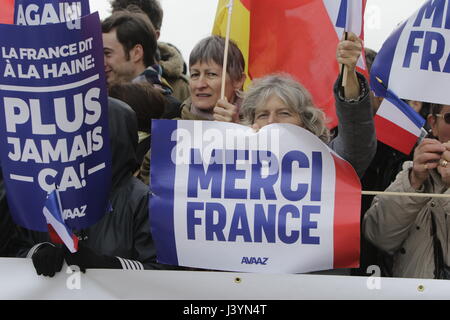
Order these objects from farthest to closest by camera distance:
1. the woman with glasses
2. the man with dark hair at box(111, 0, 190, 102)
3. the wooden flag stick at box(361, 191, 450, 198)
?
the man with dark hair at box(111, 0, 190, 102)
the woman with glasses
the wooden flag stick at box(361, 191, 450, 198)

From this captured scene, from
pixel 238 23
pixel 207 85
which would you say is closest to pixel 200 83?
pixel 207 85

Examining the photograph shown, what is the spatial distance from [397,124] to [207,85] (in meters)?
0.84

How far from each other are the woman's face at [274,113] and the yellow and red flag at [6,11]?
100 cm

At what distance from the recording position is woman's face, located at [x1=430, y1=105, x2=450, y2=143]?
3.99 metres

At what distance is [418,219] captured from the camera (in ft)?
12.7

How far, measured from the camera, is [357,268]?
3.96 metres

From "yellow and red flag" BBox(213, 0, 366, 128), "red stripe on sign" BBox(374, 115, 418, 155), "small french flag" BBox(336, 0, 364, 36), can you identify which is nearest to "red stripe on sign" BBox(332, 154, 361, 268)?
"red stripe on sign" BBox(374, 115, 418, 155)

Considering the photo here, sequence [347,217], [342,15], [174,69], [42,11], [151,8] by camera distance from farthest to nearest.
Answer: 1. [151,8]
2. [174,69]
3. [342,15]
4. [347,217]
5. [42,11]

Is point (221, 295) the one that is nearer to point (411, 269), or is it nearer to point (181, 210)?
point (181, 210)

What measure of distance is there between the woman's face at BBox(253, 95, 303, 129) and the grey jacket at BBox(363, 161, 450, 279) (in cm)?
45

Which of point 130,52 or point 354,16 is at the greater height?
point 354,16

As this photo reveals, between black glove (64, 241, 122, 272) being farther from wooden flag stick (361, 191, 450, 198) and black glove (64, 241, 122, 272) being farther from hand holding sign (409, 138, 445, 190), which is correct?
hand holding sign (409, 138, 445, 190)

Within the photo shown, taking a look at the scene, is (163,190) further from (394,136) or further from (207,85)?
(394,136)

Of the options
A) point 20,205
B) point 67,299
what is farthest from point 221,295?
point 20,205
